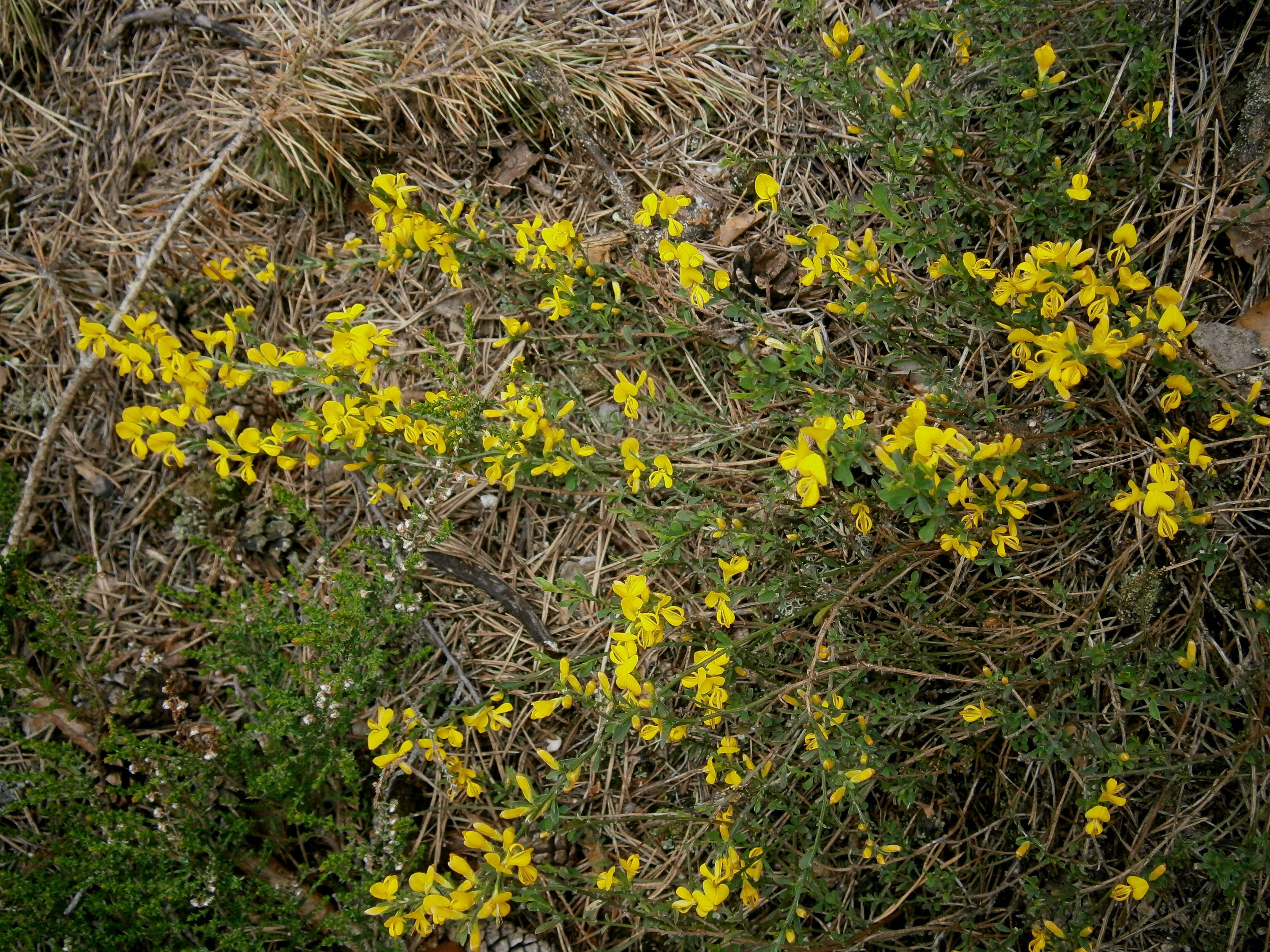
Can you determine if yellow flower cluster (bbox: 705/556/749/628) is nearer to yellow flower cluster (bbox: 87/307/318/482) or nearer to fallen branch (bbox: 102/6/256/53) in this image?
yellow flower cluster (bbox: 87/307/318/482)

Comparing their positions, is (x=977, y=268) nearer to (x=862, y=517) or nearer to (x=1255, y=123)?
(x=862, y=517)

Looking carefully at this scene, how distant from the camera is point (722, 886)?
7.04 ft

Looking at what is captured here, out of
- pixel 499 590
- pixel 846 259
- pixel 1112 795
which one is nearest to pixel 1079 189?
pixel 846 259

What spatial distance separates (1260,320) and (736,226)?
1631mm

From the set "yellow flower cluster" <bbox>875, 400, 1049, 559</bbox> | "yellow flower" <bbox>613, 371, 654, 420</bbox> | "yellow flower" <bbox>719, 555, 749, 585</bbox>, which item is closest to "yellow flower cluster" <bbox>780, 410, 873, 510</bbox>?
"yellow flower cluster" <bbox>875, 400, 1049, 559</bbox>

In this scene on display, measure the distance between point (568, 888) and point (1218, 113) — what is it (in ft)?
9.68

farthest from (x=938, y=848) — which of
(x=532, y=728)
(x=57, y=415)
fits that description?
(x=57, y=415)

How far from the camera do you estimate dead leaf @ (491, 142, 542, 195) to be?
11.2 ft

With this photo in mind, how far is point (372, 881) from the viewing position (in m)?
2.71

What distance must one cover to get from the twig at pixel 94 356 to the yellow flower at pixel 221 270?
21 cm

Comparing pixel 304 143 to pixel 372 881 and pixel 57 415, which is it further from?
pixel 372 881

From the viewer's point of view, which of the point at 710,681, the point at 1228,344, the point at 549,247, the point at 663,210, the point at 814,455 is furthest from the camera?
the point at 549,247

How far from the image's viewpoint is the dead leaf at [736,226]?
311cm

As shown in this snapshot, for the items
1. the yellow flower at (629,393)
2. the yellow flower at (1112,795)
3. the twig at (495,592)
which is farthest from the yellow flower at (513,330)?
the yellow flower at (1112,795)
